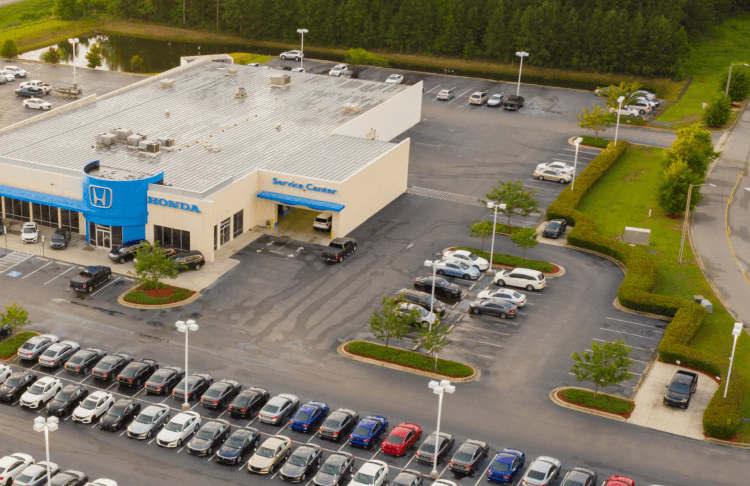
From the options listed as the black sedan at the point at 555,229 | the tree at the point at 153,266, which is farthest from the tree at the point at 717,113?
the tree at the point at 153,266

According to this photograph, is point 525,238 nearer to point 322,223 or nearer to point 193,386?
point 322,223

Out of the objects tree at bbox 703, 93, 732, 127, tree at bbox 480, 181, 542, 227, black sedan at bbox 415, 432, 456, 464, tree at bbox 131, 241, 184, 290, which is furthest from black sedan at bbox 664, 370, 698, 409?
tree at bbox 703, 93, 732, 127

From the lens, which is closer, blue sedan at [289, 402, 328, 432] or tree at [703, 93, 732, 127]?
blue sedan at [289, 402, 328, 432]

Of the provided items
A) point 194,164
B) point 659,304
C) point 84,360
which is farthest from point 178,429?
point 659,304

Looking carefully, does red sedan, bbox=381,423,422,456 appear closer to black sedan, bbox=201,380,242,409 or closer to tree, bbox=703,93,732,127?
black sedan, bbox=201,380,242,409

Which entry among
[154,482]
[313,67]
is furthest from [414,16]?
[154,482]

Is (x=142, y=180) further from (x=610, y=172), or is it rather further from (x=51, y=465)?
(x=610, y=172)
